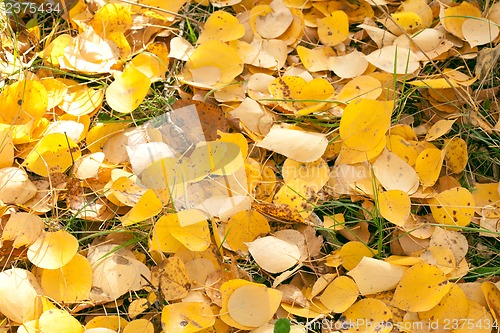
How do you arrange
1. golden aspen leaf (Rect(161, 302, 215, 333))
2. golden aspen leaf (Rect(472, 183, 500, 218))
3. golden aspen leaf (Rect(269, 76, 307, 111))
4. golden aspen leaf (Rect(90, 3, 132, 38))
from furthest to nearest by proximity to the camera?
golden aspen leaf (Rect(90, 3, 132, 38))
golden aspen leaf (Rect(269, 76, 307, 111))
golden aspen leaf (Rect(472, 183, 500, 218))
golden aspen leaf (Rect(161, 302, 215, 333))

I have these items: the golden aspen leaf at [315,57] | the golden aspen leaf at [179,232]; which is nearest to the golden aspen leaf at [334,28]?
the golden aspen leaf at [315,57]

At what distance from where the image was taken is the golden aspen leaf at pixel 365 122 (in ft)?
3.57

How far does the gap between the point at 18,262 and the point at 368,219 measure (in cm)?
58

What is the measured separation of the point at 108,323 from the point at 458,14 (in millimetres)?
854

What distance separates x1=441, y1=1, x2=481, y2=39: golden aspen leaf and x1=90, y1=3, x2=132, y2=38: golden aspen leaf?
0.62m

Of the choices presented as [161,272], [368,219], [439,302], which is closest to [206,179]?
[161,272]

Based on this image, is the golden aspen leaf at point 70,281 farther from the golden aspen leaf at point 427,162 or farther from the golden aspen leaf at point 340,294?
the golden aspen leaf at point 427,162

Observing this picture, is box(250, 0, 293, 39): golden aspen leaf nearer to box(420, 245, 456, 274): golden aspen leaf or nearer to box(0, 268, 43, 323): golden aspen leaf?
box(420, 245, 456, 274): golden aspen leaf

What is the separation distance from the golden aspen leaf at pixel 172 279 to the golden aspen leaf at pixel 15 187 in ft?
0.88

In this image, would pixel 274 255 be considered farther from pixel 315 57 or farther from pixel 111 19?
pixel 111 19

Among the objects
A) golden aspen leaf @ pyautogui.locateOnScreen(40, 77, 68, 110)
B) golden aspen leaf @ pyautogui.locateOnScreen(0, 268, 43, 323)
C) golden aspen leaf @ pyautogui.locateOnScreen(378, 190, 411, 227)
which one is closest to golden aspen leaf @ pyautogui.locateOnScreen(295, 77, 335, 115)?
golden aspen leaf @ pyautogui.locateOnScreen(378, 190, 411, 227)

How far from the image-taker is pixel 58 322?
3.17 ft

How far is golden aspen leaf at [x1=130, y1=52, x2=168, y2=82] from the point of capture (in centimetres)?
123

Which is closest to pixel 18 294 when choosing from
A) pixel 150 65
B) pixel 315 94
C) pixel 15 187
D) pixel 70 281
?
pixel 70 281
